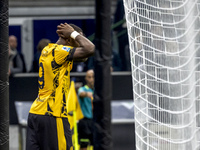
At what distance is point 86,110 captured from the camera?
10.7m

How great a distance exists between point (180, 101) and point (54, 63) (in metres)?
1.84

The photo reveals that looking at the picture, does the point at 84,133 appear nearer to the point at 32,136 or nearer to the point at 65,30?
the point at 32,136

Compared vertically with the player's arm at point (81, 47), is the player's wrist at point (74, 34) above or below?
above

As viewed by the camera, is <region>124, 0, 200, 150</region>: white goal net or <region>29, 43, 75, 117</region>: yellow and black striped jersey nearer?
<region>124, 0, 200, 150</region>: white goal net

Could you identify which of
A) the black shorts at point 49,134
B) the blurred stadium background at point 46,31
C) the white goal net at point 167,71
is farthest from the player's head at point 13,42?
the white goal net at point 167,71

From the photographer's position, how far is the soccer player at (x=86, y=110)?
1058 cm

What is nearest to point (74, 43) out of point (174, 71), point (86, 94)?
point (174, 71)

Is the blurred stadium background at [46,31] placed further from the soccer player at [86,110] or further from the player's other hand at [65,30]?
the player's other hand at [65,30]

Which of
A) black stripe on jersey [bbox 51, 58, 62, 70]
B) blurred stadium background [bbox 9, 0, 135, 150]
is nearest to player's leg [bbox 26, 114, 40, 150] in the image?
black stripe on jersey [bbox 51, 58, 62, 70]

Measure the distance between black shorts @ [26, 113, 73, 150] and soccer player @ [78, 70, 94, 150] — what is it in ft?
17.1

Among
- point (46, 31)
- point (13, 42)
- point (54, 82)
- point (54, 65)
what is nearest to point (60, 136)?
point (54, 82)

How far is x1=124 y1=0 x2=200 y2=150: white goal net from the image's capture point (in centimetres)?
367

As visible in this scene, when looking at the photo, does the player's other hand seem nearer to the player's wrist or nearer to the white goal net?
the player's wrist

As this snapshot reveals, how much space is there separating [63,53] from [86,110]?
569cm
